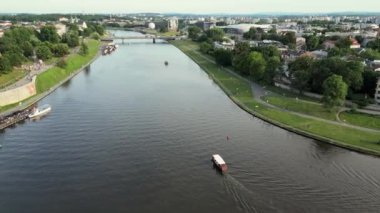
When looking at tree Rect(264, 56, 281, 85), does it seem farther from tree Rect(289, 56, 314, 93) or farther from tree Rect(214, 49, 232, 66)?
tree Rect(214, 49, 232, 66)

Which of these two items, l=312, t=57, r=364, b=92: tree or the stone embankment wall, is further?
l=312, t=57, r=364, b=92: tree

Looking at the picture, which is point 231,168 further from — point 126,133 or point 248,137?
point 126,133

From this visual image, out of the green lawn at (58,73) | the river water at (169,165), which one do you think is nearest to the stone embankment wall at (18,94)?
the green lawn at (58,73)

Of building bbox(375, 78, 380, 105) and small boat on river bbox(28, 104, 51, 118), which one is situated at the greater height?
building bbox(375, 78, 380, 105)

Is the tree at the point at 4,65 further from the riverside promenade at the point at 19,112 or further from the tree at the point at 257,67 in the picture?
the tree at the point at 257,67

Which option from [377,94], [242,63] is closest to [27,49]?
[242,63]

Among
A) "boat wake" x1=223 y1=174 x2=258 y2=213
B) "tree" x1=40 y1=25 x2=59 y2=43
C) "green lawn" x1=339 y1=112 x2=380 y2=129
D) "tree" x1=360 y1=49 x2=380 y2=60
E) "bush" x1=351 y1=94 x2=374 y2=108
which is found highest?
"tree" x1=40 y1=25 x2=59 y2=43

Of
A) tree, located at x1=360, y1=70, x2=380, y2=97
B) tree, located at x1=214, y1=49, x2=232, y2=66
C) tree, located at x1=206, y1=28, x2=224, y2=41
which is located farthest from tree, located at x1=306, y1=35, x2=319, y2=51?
tree, located at x1=360, y1=70, x2=380, y2=97
